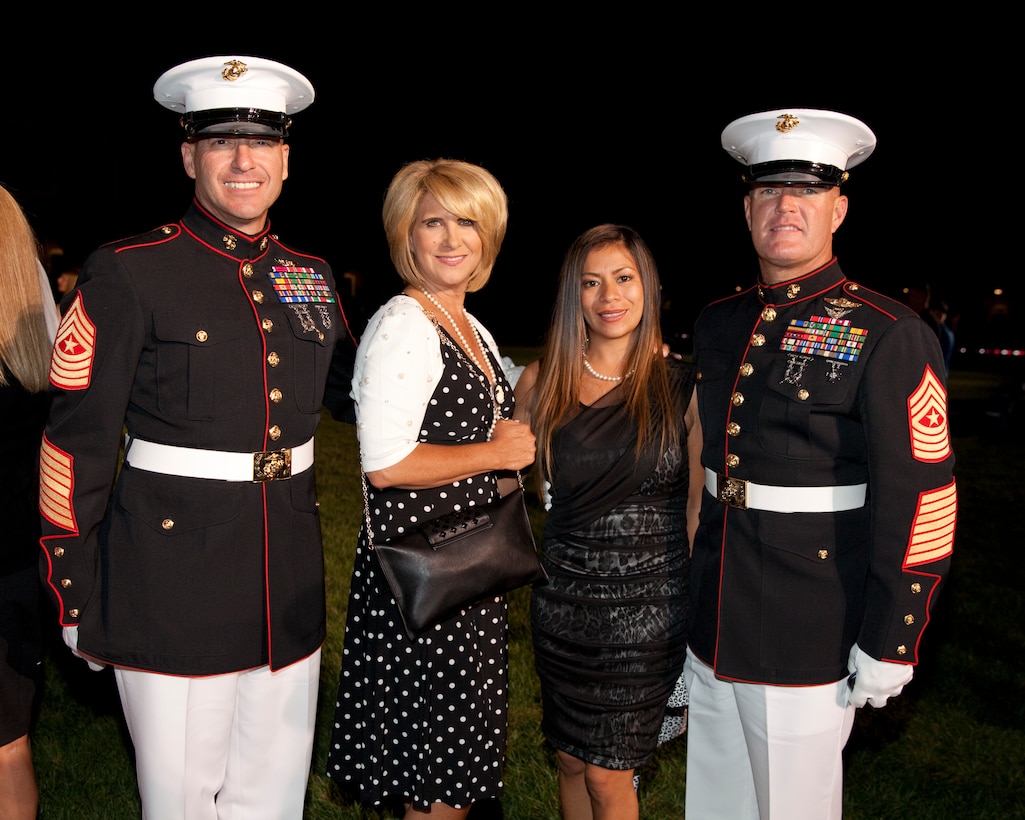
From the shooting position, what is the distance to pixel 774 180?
2.29 meters

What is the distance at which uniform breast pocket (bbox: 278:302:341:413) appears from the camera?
2.26 metres

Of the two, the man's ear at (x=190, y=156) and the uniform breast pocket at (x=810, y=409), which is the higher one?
the man's ear at (x=190, y=156)

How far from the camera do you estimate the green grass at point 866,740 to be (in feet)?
10.6

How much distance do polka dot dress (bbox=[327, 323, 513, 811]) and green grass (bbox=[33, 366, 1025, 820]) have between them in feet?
2.81

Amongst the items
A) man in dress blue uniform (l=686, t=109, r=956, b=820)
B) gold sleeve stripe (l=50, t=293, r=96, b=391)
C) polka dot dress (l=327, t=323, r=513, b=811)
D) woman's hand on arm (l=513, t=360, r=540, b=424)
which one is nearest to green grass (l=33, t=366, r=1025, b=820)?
polka dot dress (l=327, t=323, r=513, b=811)

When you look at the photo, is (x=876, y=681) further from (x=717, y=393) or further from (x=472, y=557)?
(x=472, y=557)

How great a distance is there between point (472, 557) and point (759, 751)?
3.09ft

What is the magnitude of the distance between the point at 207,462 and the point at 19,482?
664mm

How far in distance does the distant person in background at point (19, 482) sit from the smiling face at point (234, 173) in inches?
21.6

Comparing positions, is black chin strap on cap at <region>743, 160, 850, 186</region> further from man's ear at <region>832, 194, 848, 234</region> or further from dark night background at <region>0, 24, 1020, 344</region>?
dark night background at <region>0, 24, 1020, 344</region>

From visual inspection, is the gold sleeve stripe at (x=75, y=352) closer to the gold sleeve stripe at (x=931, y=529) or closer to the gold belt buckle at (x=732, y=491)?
the gold belt buckle at (x=732, y=491)

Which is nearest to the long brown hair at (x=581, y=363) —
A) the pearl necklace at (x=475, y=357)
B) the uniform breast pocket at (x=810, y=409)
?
the pearl necklace at (x=475, y=357)

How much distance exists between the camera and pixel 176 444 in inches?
82.4

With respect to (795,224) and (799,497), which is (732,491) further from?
(795,224)
